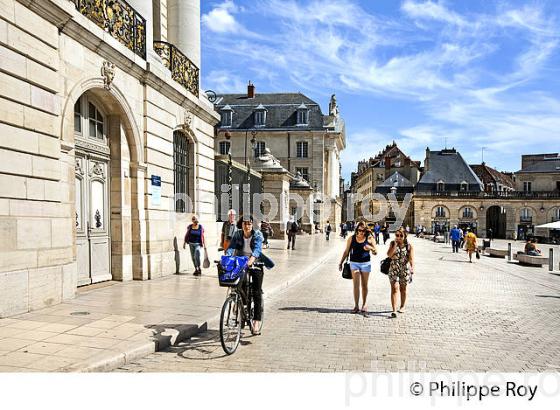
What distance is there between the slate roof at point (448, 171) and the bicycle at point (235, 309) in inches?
2591

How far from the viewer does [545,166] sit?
6962cm

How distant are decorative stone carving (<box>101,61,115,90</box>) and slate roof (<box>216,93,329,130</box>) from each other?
4656cm

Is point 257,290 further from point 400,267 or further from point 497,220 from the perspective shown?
point 497,220

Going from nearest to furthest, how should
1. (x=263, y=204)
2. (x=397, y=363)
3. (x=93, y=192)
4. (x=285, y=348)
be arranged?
1. (x=397, y=363)
2. (x=285, y=348)
3. (x=93, y=192)
4. (x=263, y=204)

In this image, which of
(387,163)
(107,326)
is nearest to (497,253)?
(107,326)

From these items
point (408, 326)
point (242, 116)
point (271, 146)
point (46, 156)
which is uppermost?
point (242, 116)

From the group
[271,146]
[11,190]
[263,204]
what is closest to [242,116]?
[271,146]

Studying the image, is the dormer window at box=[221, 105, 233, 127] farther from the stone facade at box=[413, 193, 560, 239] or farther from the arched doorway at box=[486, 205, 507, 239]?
the arched doorway at box=[486, 205, 507, 239]

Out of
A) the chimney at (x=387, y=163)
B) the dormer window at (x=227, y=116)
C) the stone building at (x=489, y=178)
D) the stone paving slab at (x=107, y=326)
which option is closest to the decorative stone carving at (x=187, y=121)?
the stone paving slab at (x=107, y=326)

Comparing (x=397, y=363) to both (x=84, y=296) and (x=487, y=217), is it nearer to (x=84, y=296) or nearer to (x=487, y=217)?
(x=84, y=296)

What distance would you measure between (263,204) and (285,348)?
19680 mm

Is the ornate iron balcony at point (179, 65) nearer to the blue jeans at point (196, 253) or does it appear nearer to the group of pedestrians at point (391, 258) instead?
the blue jeans at point (196, 253)

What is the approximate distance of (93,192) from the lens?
9.31 m

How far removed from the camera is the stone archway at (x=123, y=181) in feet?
31.4
